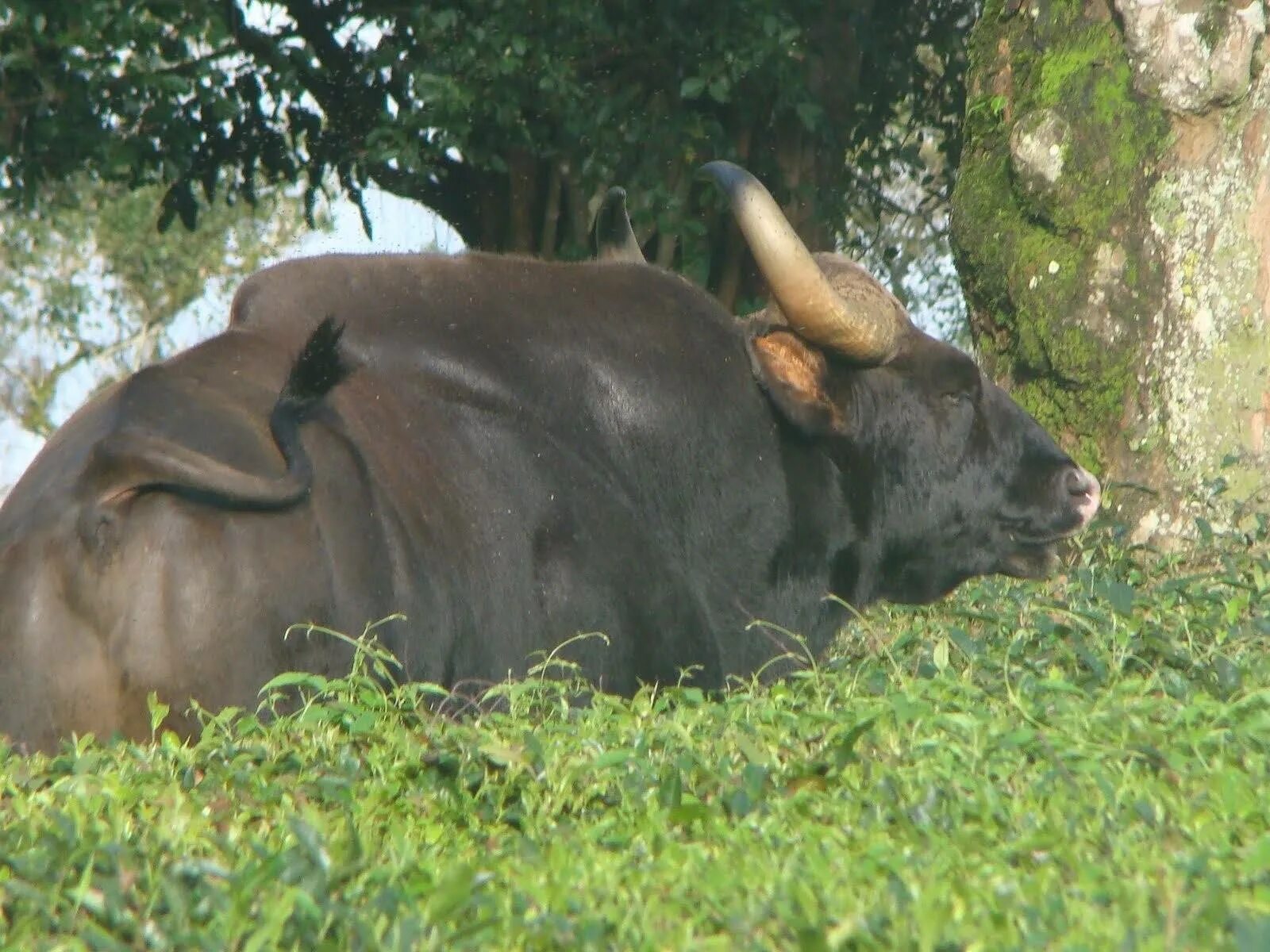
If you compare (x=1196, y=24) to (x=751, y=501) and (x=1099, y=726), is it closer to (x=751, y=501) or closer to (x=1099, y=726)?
(x=751, y=501)

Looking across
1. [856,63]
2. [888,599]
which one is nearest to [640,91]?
[856,63]

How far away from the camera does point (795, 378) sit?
19.2ft

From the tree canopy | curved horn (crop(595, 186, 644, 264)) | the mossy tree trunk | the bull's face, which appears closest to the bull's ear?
the bull's face

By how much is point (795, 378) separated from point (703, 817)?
2.65 metres

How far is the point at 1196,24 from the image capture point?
668 cm

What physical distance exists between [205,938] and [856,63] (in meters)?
8.46

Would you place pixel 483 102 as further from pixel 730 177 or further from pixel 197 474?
pixel 197 474

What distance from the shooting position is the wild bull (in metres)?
4.35

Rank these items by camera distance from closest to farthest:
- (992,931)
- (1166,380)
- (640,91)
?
(992,931), (1166,380), (640,91)

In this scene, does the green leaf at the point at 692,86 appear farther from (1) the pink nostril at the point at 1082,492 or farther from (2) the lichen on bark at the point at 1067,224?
(1) the pink nostril at the point at 1082,492

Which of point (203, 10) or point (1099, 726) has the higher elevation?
point (203, 10)

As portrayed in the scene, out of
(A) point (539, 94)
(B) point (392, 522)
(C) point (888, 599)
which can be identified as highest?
(A) point (539, 94)

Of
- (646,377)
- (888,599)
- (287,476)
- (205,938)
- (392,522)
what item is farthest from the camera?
(888,599)

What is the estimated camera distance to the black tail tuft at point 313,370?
4641 millimetres
